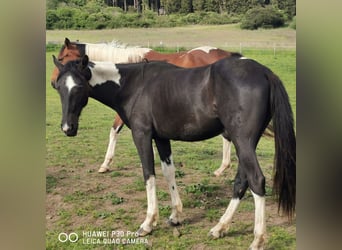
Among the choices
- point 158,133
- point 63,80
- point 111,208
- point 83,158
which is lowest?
point 111,208

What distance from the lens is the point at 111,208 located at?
12.8 feet

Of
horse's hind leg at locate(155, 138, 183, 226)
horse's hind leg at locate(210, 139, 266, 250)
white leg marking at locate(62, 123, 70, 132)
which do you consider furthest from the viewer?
horse's hind leg at locate(155, 138, 183, 226)

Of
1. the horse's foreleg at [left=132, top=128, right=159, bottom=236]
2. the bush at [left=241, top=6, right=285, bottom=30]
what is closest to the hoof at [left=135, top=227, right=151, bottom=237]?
the horse's foreleg at [left=132, top=128, right=159, bottom=236]

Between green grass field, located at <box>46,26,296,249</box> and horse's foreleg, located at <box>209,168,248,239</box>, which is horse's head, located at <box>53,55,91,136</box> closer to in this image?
green grass field, located at <box>46,26,296,249</box>

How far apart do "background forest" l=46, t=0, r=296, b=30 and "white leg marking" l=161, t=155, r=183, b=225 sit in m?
1.30

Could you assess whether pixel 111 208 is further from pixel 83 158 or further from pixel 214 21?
pixel 214 21

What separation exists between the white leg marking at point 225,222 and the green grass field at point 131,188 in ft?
0.20

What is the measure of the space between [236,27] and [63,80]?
5.25ft

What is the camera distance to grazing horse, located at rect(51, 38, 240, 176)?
13.0 ft

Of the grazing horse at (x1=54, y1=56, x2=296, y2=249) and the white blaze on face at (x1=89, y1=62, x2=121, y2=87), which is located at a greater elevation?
the white blaze on face at (x1=89, y1=62, x2=121, y2=87)

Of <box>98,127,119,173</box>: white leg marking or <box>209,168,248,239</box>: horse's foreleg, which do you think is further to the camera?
<box>98,127,119,173</box>: white leg marking

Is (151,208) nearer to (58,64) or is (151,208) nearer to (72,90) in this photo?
(72,90)
